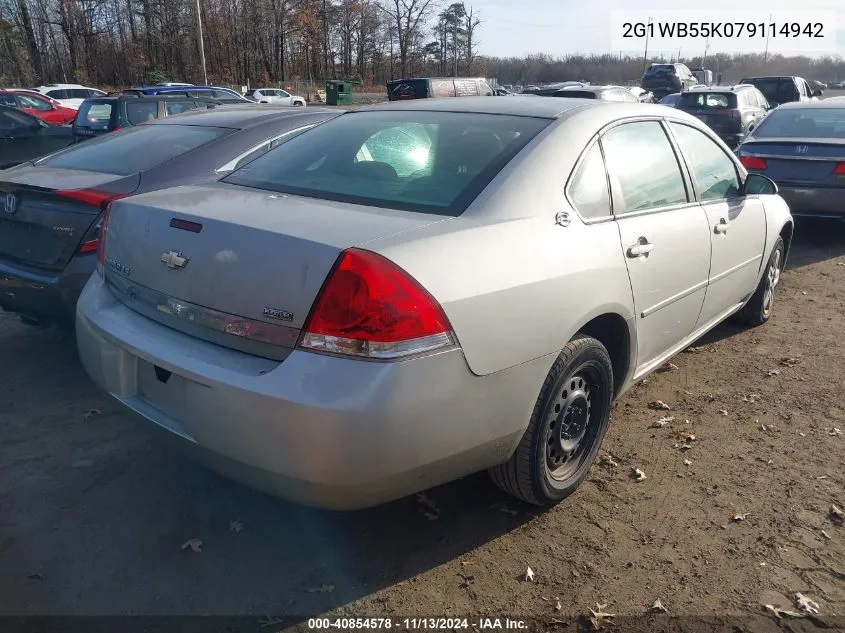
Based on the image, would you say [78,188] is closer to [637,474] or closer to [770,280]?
[637,474]

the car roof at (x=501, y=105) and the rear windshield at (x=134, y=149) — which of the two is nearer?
the car roof at (x=501, y=105)

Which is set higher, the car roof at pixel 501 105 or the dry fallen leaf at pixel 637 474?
the car roof at pixel 501 105

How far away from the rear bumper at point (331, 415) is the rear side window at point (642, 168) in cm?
108

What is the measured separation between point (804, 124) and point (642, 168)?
239 inches

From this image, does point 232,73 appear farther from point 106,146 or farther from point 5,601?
point 5,601

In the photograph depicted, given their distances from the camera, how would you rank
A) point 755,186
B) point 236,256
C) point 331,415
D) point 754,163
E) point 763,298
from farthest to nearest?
point 754,163 → point 763,298 → point 755,186 → point 236,256 → point 331,415

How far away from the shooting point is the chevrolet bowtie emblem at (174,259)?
2498 mm

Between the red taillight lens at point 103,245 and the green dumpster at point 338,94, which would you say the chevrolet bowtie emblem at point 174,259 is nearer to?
the red taillight lens at point 103,245

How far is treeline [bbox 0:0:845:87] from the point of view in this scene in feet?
145

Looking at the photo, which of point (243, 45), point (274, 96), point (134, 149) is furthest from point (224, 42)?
point (134, 149)

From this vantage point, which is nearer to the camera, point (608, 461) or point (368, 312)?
point (368, 312)

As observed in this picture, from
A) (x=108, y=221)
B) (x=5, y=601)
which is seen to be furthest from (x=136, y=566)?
(x=108, y=221)

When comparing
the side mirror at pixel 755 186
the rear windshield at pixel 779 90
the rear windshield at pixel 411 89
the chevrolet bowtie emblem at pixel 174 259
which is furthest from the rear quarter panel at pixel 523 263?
the rear windshield at pixel 779 90

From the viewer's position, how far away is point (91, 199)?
398 centimetres
